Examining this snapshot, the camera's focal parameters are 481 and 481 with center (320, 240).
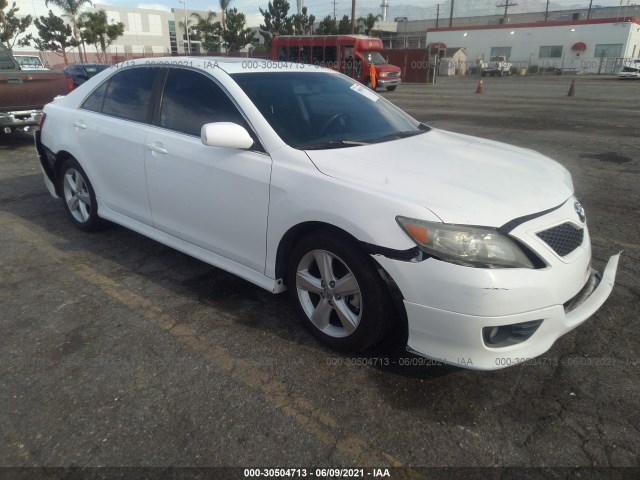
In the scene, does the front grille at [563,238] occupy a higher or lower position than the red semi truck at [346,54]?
lower

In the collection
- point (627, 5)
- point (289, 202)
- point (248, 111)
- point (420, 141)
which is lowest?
point (289, 202)

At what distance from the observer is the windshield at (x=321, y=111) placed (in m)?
3.14

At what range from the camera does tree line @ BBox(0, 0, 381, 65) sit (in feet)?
145

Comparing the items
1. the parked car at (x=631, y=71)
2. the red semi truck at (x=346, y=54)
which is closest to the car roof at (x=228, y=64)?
the red semi truck at (x=346, y=54)

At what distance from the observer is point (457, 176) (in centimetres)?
269

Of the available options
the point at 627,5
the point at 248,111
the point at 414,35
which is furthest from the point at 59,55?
the point at 627,5

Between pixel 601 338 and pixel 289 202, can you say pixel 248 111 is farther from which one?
pixel 601 338

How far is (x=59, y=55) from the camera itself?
51.0m

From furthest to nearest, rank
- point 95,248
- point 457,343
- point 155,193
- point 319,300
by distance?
1. point 95,248
2. point 155,193
3. point 319,300
4. point 457,343

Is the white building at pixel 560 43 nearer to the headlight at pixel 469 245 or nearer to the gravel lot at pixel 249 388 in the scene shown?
the gravel lot at pixel 249 388

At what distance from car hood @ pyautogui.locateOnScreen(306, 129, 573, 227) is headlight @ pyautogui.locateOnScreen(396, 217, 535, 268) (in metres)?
Answer: 0.05

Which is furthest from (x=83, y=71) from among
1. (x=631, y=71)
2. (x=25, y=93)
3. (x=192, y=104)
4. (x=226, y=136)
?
(x=631, y=71)

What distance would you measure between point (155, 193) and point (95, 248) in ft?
3.89

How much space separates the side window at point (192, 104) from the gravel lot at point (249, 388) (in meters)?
1.22
